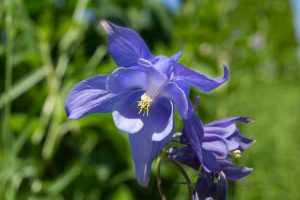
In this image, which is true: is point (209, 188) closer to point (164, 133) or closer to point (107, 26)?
point (164, 133)

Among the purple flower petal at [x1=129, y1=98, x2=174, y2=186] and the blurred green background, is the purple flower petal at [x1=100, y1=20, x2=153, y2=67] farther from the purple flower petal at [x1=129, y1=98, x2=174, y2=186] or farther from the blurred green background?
the blurred green background

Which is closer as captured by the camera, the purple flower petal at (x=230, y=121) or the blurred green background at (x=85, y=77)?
the purple flower petal at (x=230, y=121)

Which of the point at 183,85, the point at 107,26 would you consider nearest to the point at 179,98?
the point at 183,85

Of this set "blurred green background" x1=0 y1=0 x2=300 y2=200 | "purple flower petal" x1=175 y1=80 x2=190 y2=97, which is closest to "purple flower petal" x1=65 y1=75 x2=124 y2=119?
"purple flower petal" x1=175 y1=80 x2=190 y2=97

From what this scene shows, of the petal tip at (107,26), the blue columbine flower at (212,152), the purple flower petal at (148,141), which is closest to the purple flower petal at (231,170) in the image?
the blue columbine flower at (212,152)

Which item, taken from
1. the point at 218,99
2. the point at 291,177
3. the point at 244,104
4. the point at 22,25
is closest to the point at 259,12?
the point at 244,104

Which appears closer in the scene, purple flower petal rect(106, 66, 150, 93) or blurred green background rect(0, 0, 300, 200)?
purple flower petal rect(106, 66, 150, 93)

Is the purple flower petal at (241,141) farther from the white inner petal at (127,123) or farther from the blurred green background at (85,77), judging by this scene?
the blurred green background at (85,77)
